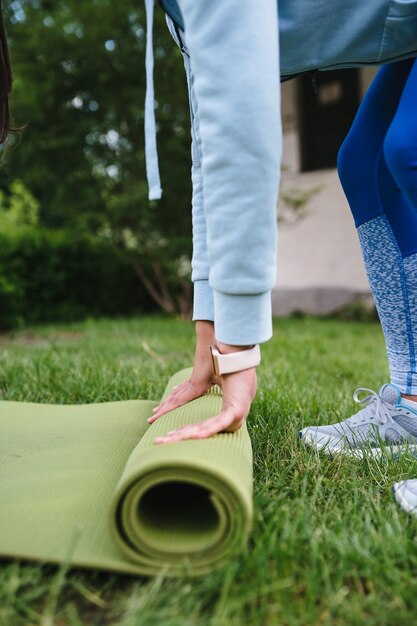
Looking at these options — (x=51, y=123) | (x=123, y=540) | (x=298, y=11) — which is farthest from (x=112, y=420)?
(x=51, y=123)

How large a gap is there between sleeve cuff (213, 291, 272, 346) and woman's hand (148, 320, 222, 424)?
32 cm

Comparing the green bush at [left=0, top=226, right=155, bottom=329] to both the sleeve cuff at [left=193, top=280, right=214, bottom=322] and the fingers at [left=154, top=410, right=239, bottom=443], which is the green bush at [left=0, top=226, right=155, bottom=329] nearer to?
the sleeve cuff at [left=193, top=280, right=214, bottom=322]

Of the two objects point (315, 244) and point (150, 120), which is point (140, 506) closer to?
point (150, 120)

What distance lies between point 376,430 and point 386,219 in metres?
0.54

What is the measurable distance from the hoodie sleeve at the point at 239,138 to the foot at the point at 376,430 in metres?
0.58

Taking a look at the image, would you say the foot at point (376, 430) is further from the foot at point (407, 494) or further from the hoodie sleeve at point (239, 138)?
the hoodie sleeve at point (239, 138)

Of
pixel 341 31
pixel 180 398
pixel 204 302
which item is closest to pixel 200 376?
pixel 180 398

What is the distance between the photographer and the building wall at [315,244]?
275 inches

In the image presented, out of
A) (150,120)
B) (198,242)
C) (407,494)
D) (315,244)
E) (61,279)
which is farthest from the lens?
(315,244)

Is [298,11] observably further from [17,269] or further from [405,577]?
[17,269]

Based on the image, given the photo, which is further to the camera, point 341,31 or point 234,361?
point 341,31

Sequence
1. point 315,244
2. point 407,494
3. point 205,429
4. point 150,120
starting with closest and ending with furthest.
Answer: point 205,429
point 407,494
point 150,120
point 315,244

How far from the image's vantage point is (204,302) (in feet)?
4.62

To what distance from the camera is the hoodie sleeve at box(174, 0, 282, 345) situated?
0.98m
